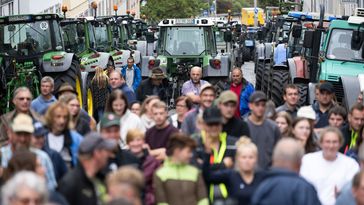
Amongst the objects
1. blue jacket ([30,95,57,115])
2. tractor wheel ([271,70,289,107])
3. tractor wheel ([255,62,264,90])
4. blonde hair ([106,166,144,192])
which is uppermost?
blonde hair ([106,166,144,192])

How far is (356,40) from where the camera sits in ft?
69.9

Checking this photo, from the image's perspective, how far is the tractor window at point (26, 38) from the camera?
2439cm

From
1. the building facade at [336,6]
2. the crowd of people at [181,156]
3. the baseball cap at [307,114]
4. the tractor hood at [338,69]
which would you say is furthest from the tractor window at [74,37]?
the baseball cap at [307,114]

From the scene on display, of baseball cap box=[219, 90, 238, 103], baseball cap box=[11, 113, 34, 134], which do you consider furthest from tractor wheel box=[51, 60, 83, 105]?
baseball cap box=[11, 113, 34, 134]

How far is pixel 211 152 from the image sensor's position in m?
12.0

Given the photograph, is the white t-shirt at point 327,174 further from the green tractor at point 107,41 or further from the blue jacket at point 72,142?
the green tractor at point 107,41

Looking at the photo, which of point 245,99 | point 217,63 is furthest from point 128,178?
point 217,63

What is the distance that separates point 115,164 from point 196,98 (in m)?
4.83

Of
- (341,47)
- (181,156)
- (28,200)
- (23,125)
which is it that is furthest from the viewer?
(341,47)

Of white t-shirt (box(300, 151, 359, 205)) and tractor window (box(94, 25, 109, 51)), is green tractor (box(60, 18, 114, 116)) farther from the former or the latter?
white t-shirt (box(300, 151, 359, 205))

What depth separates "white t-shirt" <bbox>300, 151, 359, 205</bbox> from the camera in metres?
12.0

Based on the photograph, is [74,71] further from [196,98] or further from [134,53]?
[134,53]

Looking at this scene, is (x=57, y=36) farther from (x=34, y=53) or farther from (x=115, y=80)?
(x=115, y=80)

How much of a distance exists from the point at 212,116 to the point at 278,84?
42.8 ft
